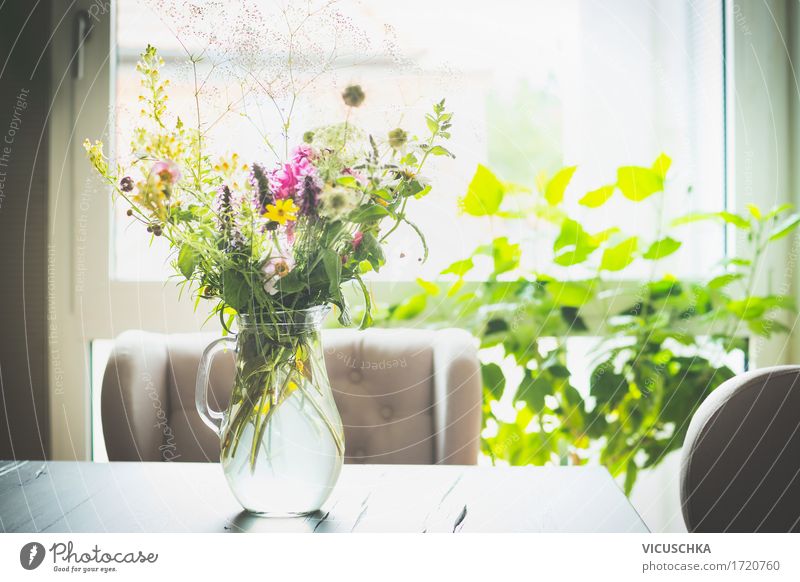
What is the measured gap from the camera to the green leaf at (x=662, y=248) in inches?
38.1

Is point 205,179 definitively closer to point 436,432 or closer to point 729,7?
point 436,432

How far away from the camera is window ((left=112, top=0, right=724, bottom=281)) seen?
882mm

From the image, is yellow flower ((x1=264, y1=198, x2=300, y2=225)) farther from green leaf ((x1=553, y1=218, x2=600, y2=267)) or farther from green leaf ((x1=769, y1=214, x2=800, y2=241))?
green leaf ((x1=769, y1=214, x2=800, y2=241))

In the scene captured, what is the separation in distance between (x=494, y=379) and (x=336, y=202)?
2.03 ft

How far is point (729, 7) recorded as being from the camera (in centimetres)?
87

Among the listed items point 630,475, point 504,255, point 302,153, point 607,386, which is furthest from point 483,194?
point 302,153

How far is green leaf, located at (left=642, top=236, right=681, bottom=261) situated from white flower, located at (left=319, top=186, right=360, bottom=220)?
69 centimetres

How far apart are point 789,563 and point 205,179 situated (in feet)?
1.58

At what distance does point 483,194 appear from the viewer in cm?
96

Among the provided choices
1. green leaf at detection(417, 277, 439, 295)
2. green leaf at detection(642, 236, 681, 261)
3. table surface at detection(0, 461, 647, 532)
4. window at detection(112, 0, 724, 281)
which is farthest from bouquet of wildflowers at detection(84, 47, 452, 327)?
green leaf at detection(642, 236, 681, 261)

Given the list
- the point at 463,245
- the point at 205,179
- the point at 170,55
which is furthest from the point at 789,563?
the point at 170,55

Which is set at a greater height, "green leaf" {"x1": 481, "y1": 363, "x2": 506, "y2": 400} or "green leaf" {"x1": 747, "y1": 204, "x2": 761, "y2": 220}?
"green leaf" {"x1": 747, "y1": 204, "x2": 761, "y2": 220}

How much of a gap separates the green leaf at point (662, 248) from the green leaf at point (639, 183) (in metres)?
0.07

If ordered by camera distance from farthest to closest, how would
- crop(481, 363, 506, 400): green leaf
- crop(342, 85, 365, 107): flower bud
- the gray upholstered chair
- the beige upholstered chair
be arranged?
crop(481, 363, 506, 400): green leaf → the beige upholstered chair → the gray upholstered chair → crop(342, 85, 365, 107): flower bud
